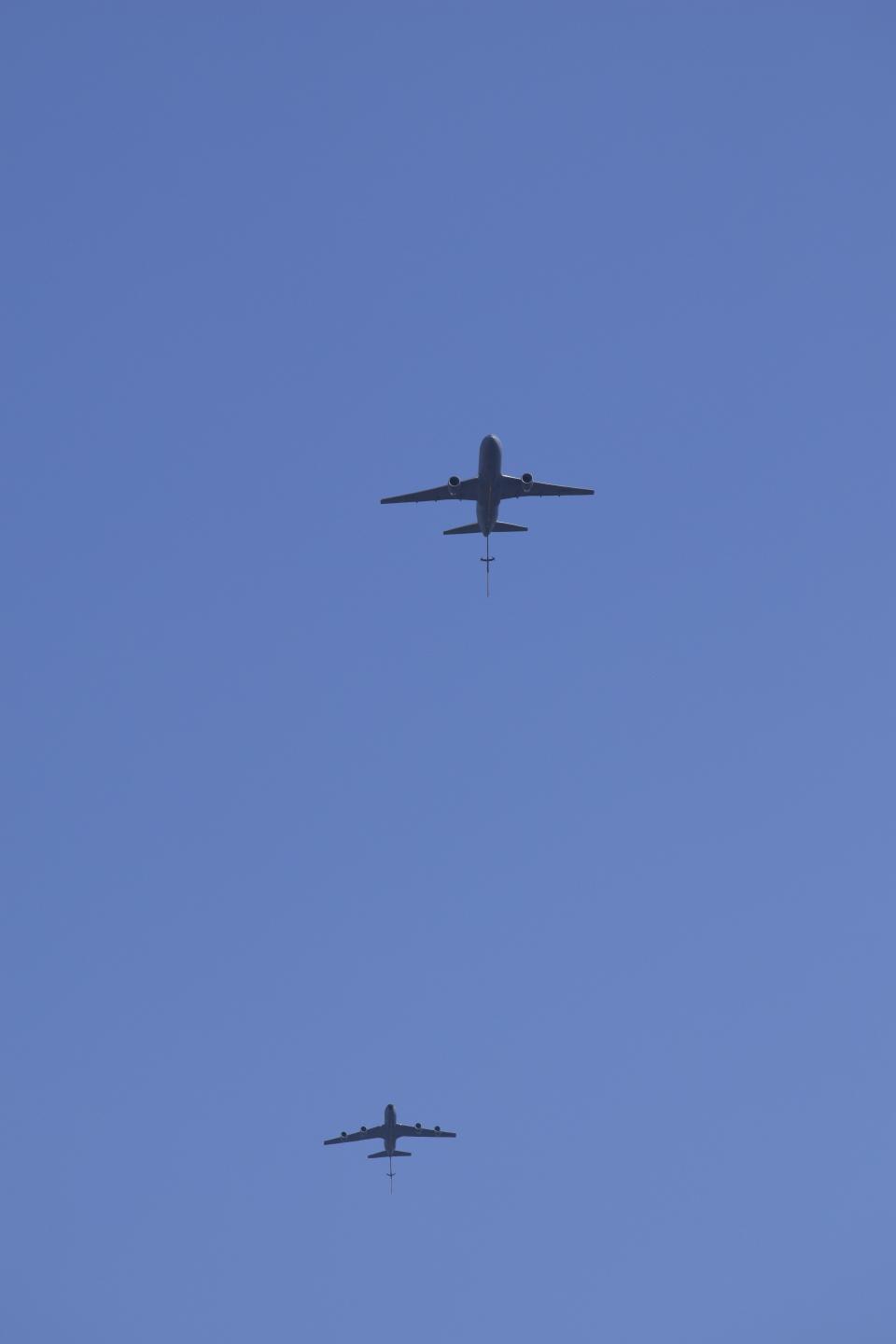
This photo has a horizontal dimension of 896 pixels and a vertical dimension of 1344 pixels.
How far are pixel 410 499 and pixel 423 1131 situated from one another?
63970 mm

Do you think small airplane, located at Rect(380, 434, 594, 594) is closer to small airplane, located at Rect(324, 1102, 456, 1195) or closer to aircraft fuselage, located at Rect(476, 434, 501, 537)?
aircraft fuselage, located at Rect(476, 434, 501, 537)

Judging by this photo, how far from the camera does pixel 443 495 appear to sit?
123062 millimetres

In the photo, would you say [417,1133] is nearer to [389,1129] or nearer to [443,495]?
[389,1129]

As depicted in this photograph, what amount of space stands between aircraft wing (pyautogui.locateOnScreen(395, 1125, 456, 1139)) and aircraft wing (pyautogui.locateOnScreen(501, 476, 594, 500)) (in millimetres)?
62656

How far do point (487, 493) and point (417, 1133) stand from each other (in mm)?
65885

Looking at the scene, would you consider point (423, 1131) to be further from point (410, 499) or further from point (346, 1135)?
point (410, 499)

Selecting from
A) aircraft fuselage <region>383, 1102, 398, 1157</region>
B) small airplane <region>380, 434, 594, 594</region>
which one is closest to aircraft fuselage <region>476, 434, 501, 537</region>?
small airplane <region>380, 434, 594, 594</region>

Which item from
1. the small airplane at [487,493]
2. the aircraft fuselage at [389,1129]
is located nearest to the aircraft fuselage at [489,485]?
the small airplane at [487,493]

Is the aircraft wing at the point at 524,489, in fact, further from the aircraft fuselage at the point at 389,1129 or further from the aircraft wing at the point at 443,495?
the aircraft fuselage at the point at 389,1129

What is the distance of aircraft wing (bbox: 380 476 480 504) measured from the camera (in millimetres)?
121625

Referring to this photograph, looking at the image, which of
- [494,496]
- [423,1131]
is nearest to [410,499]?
[494,496]

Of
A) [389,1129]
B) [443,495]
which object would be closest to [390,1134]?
[389,1129]

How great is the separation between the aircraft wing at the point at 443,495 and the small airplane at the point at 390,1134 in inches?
2323

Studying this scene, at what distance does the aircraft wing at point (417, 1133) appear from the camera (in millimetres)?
159375
